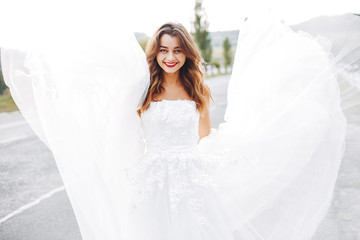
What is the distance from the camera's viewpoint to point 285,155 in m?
2.86

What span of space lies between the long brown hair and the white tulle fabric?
0.11 meters

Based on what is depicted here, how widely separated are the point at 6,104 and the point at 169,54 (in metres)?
12.6

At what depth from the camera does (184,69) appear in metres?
2.85

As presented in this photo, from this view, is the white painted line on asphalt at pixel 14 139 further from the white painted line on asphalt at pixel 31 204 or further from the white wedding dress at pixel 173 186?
the white wedding dress at pixel 173 186

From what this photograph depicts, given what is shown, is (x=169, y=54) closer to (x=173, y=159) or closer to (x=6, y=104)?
(x=173, y=159)

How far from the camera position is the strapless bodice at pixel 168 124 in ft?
8.22

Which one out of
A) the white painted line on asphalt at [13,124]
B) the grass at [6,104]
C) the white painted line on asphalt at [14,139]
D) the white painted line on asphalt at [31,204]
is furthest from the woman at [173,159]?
the grass at [6,104]

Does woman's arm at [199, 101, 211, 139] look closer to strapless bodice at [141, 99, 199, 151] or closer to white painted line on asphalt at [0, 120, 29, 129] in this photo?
strapless bodice at [141, 99, 199, 151]

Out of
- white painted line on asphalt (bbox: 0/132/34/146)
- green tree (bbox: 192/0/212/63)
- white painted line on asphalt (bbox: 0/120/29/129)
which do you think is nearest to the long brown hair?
white painted line on asphalt (bbox: 0/132/34/146)

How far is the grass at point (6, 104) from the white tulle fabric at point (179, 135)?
10.9 meters

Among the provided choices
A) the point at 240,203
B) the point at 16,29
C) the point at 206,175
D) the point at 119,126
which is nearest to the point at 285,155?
the point at 240,203

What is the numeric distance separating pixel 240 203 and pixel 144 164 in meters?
0.86

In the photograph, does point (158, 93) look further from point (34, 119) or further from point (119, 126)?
point (34, 119)

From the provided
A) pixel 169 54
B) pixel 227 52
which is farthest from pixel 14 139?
pixel 227 52
